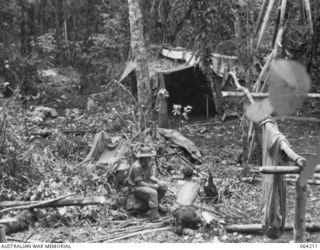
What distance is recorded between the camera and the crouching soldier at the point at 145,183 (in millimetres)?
5832

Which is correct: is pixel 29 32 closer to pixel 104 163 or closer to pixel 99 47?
pixel 99 47

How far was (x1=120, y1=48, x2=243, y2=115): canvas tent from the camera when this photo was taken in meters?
11.4

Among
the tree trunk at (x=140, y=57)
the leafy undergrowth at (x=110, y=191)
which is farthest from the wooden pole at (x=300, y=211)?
the tree trunk at (x=140, y=57)

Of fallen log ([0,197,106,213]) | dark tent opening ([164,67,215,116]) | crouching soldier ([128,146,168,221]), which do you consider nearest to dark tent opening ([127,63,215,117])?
dark tent opening ([164,67,215,116])

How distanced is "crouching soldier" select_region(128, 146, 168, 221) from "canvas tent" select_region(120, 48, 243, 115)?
5115mm

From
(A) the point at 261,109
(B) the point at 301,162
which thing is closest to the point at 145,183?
(A) the point at 261,109

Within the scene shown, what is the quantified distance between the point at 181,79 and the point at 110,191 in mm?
5824

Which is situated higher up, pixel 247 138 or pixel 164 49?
pixel 164 49

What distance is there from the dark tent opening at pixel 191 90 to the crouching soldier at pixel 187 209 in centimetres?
595

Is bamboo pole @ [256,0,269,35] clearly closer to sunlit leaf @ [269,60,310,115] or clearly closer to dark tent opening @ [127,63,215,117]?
sunlit leaf @ [269,60,310,115]

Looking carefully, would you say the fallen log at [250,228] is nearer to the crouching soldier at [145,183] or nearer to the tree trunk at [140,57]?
the crouching soldier at [145,183]

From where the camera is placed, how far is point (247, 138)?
776 centimetres

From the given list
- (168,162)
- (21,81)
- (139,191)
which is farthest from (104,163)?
(21,81)

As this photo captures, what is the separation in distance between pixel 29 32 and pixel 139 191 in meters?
11.2
